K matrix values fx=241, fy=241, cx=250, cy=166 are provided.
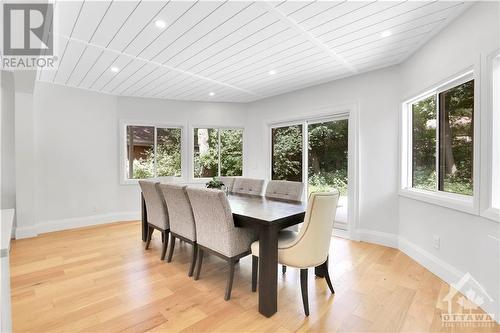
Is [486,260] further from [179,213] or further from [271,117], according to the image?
[271,117]

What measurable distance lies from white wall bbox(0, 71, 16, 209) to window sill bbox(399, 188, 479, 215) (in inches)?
221

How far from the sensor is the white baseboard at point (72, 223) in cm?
372

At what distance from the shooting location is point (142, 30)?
2.29 metres

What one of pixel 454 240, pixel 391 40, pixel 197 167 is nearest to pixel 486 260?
pixel 454 240

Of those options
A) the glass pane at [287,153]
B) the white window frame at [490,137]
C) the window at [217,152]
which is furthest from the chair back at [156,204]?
the white window frame at [490,137]

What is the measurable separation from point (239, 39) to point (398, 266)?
3007 millimetres

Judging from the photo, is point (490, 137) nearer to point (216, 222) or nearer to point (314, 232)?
point (314, 232)

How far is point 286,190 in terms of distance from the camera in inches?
125

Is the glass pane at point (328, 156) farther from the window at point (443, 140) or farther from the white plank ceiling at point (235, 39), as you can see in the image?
the window at point (443, 140)

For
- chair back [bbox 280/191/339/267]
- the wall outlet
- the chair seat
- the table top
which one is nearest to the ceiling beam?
chair back [bbox 280/191/339/267]

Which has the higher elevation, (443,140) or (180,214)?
(443,140)

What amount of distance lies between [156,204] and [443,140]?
3.37 metres

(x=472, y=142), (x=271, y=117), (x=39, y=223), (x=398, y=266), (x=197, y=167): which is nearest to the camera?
(x=472, y=142)

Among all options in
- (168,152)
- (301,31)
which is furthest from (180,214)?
(168,152)
